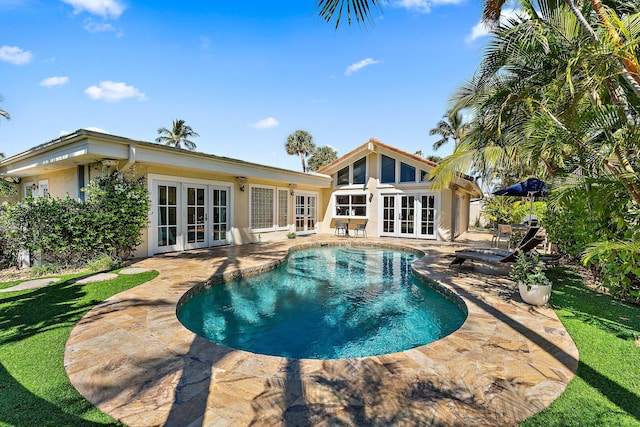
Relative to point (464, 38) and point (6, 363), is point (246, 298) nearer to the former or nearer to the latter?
point (6, 363)

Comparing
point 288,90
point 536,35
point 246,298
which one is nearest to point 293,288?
point 246,298

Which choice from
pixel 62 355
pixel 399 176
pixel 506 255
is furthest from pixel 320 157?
pixel 62 355

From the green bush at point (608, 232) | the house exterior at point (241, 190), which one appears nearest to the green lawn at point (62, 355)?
the green bush at point (608, 232)

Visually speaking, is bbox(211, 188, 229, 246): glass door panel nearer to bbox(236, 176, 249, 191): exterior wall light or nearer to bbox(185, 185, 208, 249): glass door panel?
bbox(185, 185, 208, 249): glass door panel

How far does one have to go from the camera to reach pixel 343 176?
1719cm

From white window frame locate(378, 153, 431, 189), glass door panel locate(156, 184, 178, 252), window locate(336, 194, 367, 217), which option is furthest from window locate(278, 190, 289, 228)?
glass door panel locate(156, 184, 178, 252)

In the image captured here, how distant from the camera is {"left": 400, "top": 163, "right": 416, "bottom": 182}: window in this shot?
15031mm

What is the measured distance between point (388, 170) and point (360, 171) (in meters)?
1.63

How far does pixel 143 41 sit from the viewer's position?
10.7 m

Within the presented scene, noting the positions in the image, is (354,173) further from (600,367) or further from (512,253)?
(600,367)

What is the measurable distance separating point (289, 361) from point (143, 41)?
12.5 m

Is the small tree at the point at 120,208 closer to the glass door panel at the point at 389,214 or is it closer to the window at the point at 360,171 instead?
the window at the point at 360,171

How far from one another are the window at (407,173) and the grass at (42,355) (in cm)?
1306

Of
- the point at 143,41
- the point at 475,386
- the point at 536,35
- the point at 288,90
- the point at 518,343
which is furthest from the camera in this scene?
the point at 288,90
